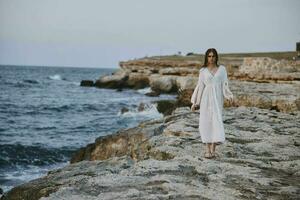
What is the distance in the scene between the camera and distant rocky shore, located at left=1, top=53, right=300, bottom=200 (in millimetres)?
5105

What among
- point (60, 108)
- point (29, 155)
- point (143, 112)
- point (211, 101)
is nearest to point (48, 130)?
point (29, 155)

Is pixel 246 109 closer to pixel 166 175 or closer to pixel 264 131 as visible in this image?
pixel 264 131

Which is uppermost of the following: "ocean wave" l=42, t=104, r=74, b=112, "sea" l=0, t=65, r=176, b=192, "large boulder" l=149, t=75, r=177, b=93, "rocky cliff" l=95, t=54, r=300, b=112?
"rocky cliff" l=95, t=54, r=300, b=112

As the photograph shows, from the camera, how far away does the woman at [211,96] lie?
7.12 meters

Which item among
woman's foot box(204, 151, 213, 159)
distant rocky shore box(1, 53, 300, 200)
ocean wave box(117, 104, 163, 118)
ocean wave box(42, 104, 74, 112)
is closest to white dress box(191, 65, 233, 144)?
woman's foot box(204, 151, 213, 159)

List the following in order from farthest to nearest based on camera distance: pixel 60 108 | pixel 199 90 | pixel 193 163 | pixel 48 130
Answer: pixel 60 108 < pixel 48 130 < pixel 199 90 < pixel 193 163

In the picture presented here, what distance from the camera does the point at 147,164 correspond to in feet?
20.7

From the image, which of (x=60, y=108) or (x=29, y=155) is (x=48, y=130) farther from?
(x=60, y=108)

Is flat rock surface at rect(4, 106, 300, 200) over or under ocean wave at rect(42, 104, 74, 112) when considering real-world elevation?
over

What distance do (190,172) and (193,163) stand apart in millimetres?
516

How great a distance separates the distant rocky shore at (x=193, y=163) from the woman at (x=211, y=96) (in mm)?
408

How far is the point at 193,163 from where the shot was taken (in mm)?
6406

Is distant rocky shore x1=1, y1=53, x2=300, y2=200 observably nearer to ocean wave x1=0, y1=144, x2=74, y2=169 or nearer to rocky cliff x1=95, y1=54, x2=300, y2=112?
rocky cliff x1=95, y1=54, x2=300, y2=112

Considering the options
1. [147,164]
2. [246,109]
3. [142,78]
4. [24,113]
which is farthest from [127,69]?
[147,164]
